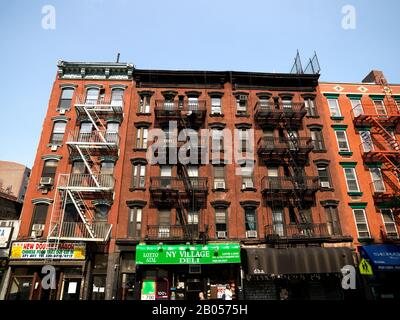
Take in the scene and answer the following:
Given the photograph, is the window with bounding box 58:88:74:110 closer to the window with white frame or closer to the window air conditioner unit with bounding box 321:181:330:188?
the window air conditioner unit with bounding box 321:181:330:188

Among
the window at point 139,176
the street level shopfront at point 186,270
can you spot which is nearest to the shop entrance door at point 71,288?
the street level shopfront at point 186,270

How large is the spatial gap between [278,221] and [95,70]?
63.4 ft

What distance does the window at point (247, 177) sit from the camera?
19.3 metres

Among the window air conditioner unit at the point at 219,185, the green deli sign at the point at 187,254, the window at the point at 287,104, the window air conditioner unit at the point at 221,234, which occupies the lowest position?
the green deli sign at the point at 187,254

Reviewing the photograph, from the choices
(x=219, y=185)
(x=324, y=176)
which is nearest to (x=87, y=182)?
(x=219, y=185)

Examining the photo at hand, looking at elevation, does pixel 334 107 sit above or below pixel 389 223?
above

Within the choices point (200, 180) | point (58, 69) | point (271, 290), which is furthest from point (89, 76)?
point (271, 290)

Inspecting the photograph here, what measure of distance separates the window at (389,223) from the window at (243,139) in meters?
11.1

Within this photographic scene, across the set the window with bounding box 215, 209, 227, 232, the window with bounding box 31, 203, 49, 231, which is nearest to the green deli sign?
the window with bounding box 215, 209, 227, 232

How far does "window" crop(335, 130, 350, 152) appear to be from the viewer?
21.1 m

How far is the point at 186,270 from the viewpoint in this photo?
17.0 meters

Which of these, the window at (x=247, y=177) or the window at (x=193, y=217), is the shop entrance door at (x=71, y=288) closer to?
the window at (x=193, y=217)

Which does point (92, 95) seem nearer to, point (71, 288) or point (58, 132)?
point (58, 132)

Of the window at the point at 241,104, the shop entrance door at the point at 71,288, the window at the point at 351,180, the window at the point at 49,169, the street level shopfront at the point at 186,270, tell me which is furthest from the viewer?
the window at the point at 241,104
